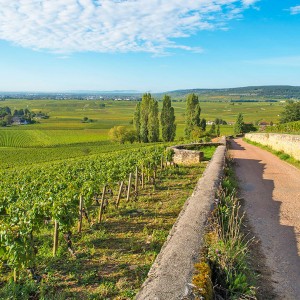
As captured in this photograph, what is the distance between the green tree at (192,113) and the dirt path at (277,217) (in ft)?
148

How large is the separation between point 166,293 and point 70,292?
2.75 metres

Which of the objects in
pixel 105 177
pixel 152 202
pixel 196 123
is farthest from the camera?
pixel 196 123

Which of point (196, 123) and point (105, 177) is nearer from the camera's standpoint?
point (105, 177)

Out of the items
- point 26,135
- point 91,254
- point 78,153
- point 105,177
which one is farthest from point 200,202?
point 26,135

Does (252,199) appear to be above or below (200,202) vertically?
below

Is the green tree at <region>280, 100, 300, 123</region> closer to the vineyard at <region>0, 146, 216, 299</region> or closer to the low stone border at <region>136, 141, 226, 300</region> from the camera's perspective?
the vineyard at <region>0, 146, 216, 299</region>

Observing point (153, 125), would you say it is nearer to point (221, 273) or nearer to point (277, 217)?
point (277, 217)

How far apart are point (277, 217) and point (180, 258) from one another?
547 centimetres

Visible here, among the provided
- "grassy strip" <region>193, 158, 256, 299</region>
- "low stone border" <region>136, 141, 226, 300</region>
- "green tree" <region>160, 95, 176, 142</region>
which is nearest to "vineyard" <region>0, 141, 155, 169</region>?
"green tree" <region>160, 95, 176, 142</region>

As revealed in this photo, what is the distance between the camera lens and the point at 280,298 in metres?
5.36

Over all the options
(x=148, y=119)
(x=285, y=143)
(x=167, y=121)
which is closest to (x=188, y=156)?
(x=285, y=143)

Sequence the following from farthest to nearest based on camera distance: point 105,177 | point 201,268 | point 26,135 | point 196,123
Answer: point 26,135, point 196,123, point 105,177, point 201,268

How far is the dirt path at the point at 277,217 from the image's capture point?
6.09 metres

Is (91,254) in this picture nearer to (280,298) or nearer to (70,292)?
(70,292)
